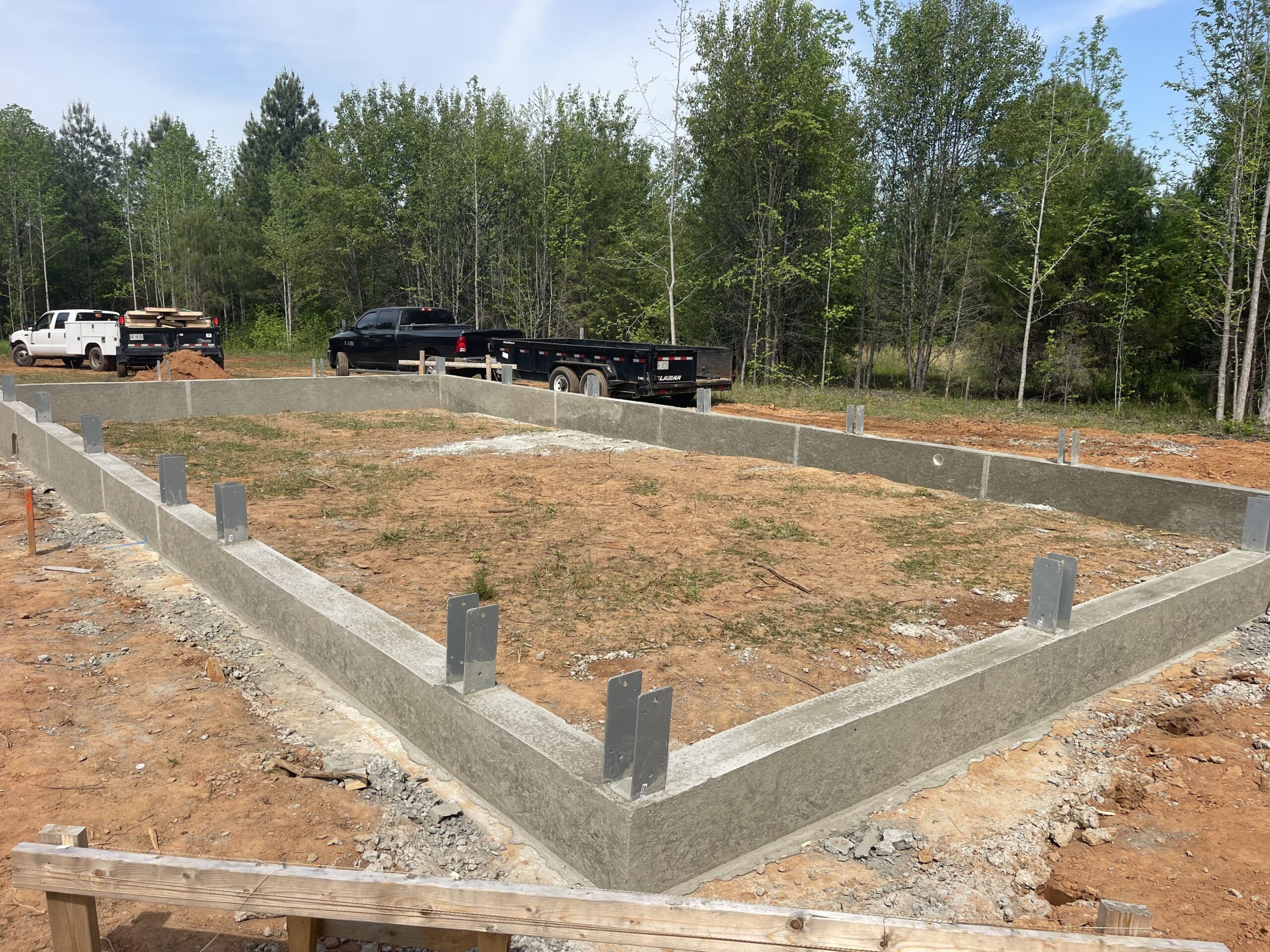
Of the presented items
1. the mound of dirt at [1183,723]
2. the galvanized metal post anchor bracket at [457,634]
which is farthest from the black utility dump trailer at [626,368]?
the galvanized metal post anchor bracket at [457,634]

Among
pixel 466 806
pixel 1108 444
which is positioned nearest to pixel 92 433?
pixel 466 806

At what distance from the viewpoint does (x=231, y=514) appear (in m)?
6.34

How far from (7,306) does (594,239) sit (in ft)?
126

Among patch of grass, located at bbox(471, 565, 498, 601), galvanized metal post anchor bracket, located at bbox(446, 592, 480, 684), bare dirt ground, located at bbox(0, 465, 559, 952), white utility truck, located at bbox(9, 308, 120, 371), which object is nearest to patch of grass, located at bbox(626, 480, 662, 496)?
patch of grass, located at bbox(471, 565, 498, 601)

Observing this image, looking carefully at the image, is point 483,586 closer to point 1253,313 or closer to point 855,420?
point 855,420

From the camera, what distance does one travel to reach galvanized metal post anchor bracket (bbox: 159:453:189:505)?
23.6 ft

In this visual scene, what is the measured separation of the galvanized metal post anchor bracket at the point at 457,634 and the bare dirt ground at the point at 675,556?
27.5 inches

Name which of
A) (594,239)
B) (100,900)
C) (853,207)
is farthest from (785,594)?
(594,239)

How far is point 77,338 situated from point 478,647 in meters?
27.0

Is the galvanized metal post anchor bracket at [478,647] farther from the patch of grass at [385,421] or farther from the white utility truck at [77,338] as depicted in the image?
the white utility truck at [77,338]

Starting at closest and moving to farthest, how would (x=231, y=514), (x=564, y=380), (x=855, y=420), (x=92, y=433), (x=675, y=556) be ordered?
(x=231, y=514), (x=675, y=556), (x=92, y=433), (x=855, y=420), (x=564, y=380)

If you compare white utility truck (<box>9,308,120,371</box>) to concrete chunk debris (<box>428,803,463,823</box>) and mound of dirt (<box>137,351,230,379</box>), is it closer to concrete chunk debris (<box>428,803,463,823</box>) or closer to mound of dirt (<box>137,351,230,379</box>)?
mound of dirt (<box>137,351,230,379</box>)

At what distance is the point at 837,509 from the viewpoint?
30.4ft

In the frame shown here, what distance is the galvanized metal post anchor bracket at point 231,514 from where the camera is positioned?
6.19 m
